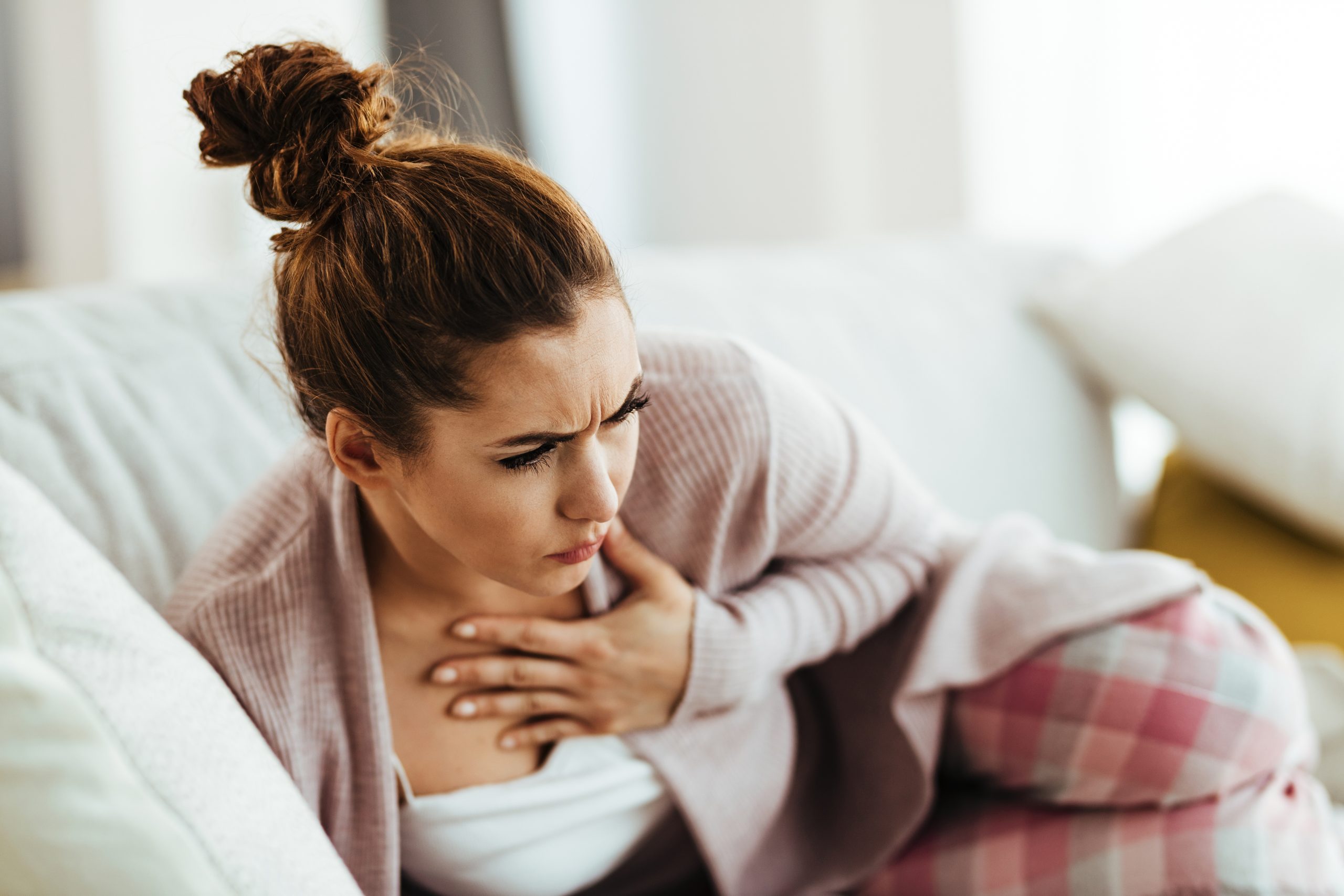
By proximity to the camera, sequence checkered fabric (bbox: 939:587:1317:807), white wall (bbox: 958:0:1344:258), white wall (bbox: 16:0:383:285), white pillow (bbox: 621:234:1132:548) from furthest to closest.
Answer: white wall (bbox: 16:0:383:285) → white wall (bbox: 958:0:1344:258) → white pillow (bbox: 621:234:1132:548) → checkered fabric (bbox: 939:587:1317:807)

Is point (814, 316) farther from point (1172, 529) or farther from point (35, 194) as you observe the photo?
point (35, 194)

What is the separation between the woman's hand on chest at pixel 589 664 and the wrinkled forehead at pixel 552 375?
23 centimetres

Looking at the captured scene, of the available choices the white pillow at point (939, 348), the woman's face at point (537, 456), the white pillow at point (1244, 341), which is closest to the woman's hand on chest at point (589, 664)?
the woman's face at point (537, 456)

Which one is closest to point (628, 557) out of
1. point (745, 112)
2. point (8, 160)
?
point (745, 112)

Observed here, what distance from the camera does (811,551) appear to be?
92 cm

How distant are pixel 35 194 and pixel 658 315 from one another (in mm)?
2209

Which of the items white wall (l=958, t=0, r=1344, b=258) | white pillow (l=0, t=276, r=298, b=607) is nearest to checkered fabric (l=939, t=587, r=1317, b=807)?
white pillow (l=0, t=276, r=298, b=607)

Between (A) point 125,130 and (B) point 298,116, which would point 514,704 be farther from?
(A) point 125,130

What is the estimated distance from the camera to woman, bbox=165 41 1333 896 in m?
0.62

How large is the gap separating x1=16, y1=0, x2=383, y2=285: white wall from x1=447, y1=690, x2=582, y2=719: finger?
1.97m

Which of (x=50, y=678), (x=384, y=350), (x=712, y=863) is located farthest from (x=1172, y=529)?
(x=50, y=678)

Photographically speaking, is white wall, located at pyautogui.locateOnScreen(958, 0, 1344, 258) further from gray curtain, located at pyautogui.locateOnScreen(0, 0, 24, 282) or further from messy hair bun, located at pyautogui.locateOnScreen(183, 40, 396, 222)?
gray curtain, located at pyautogui.locateOnScreen(0, 0, 24, 282)

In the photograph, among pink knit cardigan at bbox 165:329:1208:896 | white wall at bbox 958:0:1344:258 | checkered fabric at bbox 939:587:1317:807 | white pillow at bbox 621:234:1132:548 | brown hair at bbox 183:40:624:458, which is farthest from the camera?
white wall at bbox 958:0:1344:258

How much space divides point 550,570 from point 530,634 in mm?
143
